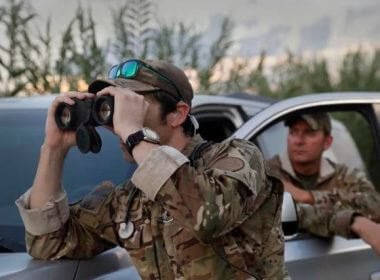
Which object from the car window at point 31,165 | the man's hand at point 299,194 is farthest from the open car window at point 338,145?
the car window at point 31,165

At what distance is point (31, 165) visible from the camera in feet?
10.8

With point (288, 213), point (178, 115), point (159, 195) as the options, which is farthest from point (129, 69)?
point (288, 213)

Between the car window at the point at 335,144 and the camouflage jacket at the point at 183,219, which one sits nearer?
the camouflage jacket at the point at 183,219

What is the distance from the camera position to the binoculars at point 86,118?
244 centimetres

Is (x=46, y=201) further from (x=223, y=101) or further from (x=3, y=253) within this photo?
(x=223, y=101)

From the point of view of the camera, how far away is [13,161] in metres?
3.33

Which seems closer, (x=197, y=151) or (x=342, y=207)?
(x=197, y=151)

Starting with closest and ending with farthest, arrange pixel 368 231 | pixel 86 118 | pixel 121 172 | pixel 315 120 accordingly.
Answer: pixel 86 118
pixel 121 172
pixel 368 231
pixel 315 120

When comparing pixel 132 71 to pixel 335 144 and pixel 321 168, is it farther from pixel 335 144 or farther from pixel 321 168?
pixel 335 144

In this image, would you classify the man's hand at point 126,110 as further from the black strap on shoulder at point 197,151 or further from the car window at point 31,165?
the car window at point 31,165

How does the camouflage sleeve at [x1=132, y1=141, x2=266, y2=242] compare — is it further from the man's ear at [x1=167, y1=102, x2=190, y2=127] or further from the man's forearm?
the man's forearm

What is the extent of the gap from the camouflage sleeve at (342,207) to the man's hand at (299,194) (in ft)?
0.08

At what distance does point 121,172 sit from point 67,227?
51cm

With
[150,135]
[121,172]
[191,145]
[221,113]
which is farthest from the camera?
[221,113]
